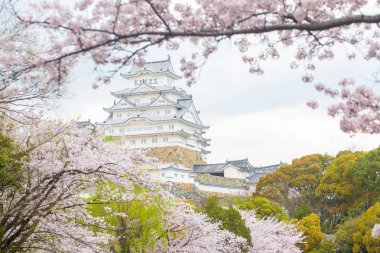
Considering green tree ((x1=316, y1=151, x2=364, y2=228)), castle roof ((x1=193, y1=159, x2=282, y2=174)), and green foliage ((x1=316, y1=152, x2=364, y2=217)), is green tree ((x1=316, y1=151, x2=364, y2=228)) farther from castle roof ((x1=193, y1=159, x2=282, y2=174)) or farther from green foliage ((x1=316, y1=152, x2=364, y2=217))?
castle roof ((x1=193, y1=159, x2=282, y2=174))

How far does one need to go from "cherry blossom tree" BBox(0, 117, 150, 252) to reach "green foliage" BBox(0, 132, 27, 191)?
0.44 feet

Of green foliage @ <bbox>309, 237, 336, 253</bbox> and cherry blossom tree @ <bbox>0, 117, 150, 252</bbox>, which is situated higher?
cherry blossom tree @ <bbox>0, 117, 150, 252</bbox>

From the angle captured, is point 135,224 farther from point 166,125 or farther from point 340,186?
point 166,125

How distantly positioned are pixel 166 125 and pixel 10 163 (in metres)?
38.2

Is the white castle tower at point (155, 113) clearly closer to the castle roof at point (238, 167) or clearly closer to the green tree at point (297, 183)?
the castle roof at point (238, 167)

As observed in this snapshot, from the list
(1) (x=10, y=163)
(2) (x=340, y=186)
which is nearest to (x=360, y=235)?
(2) (x=340, y=186)

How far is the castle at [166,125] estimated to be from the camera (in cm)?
4681

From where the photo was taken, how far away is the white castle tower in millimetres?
47062

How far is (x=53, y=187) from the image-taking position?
30.4 feet

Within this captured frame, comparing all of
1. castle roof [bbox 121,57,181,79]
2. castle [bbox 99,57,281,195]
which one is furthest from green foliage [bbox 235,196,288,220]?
castle roof [bbox 121,57,181,79]

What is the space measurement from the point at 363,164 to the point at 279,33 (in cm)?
2841

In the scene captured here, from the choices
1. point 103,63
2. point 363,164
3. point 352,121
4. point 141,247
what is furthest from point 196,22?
point 363,164

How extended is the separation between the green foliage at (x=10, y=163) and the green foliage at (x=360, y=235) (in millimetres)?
16177

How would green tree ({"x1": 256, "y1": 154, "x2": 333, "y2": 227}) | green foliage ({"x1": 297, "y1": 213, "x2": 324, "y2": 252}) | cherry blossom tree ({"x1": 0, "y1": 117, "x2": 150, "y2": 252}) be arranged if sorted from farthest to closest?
green tree ({"x1": 256, "y1": 154, "x2": 333, "y2": 227}), green foliage ({"x1": 297, "y1": 213, "x2": 324, "y2": 252}), cherry blossom tree ({"x1": 0, "y1": 117, "x2": 150, "y2": 252})
